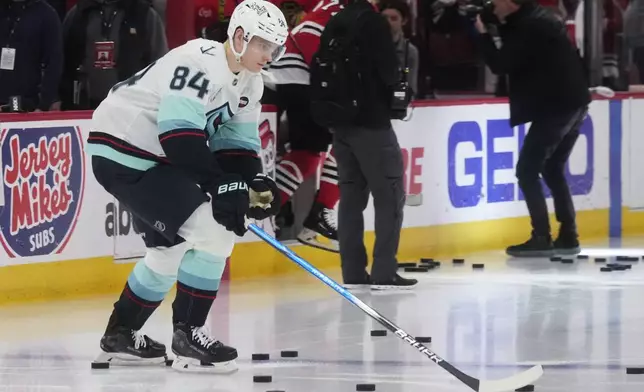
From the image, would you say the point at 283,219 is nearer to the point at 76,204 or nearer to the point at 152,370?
the point at 76,204

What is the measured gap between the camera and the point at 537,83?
382 inches

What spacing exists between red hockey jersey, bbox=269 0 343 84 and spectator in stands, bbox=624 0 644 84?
3831 mm

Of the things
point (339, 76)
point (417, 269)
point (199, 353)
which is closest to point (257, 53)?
point (199, 353)

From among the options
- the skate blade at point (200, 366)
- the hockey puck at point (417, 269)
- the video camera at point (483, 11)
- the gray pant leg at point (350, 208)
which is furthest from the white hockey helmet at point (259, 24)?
the video camera at point (483, 11)

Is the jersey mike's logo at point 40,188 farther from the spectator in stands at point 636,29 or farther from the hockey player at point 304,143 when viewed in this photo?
the spectator in stands at point 636,29

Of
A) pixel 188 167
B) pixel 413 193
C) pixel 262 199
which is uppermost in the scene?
pixel 188 167

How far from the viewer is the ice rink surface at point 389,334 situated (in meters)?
5.80

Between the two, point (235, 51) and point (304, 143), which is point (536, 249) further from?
point (235, 51)

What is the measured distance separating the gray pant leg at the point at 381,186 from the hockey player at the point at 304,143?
3.05 feet

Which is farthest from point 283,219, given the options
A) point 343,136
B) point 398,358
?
point 398,358

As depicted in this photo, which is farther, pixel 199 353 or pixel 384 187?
pixel 384 187

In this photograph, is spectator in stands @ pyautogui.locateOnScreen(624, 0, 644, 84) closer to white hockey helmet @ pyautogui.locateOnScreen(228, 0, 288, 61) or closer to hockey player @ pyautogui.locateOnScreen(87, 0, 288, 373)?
hockey player @ pyautogui.locateOnScreen(87, 0, 288, 373)

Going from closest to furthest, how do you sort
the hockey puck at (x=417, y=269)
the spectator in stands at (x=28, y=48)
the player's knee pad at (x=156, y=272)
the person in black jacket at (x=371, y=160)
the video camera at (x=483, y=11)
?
the player's knee pad at (x=156, y=272)
the person in black jacket at (x=371, y=160)
the spectator in stands at (x=28, y=48)
the hockey puck at (x=417, y=269)
the video camera at (x=483, y=11)

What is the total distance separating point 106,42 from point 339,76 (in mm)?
1706
